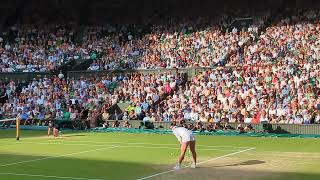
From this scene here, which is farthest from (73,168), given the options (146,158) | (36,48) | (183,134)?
(36,48)

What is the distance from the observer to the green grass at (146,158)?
16.5 meters

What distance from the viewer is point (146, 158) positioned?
20.4m

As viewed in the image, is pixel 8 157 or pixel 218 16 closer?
pixel 8 157

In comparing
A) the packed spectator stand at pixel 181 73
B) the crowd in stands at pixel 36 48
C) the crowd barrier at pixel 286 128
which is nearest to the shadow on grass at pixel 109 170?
the crowd barrier at pixel 286 128

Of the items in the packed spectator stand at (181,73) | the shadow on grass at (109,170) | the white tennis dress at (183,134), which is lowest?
the shadow on grass at (109,170)

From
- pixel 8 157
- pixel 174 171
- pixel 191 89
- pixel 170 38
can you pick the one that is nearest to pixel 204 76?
pixel 191 89

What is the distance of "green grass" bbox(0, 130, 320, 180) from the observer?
54.0 feet

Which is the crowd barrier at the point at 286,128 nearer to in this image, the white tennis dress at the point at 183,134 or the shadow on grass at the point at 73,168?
the shadow on grass at the point at 73,168

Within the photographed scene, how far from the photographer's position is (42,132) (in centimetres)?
3409

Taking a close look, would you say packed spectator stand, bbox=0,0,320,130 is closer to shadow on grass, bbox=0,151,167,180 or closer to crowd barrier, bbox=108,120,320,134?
crowd barrier, bbox=108,120,320,134

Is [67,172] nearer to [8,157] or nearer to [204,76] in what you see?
[8,157]

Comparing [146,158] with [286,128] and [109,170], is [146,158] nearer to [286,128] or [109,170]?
[109,170]

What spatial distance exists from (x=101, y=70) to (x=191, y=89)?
28.7ft

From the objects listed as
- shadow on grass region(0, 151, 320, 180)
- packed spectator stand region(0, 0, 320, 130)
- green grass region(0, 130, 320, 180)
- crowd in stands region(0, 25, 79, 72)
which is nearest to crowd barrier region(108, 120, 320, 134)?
packed spectator stand region(0, 0, 320, 130)
